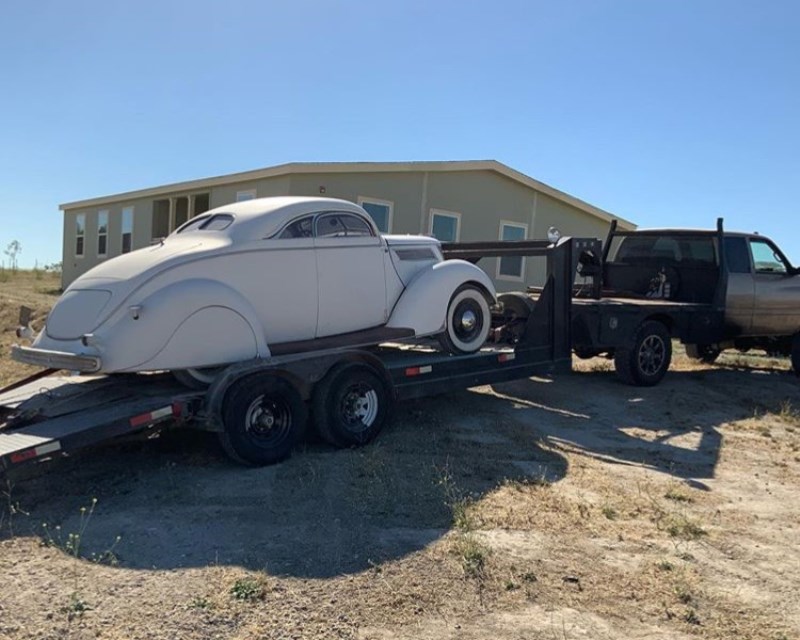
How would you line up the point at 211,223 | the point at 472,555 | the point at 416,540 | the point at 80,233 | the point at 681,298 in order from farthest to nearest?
the point at 80,233 < the point at 681,298 < the point at 211,223 < the point at 416,540 < the point at 472,555

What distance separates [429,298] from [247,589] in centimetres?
417

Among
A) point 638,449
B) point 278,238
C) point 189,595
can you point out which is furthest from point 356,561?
point 638,449

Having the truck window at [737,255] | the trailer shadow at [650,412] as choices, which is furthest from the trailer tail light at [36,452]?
the truck window at [737,255]

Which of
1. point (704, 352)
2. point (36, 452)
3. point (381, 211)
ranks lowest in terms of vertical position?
point (36, 452)

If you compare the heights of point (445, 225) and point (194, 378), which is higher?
point (445, 225)

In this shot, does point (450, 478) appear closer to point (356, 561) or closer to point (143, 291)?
point (356, 561)

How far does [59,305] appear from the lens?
19.4 feet

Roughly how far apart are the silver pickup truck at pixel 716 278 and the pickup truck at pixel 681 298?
0.6 inches

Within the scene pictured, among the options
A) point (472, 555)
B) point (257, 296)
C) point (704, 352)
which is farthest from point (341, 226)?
point (704, 352)

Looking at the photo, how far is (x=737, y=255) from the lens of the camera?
11.0 meters

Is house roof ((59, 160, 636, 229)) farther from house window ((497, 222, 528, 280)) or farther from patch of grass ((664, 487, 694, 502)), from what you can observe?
patch of grass ((664, 487, 694, 502))

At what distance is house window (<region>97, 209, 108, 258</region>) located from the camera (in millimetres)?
24359

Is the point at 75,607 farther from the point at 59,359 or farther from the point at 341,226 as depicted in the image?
the point at 341,226

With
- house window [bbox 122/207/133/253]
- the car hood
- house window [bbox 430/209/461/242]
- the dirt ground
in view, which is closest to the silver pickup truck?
the dirt ground
